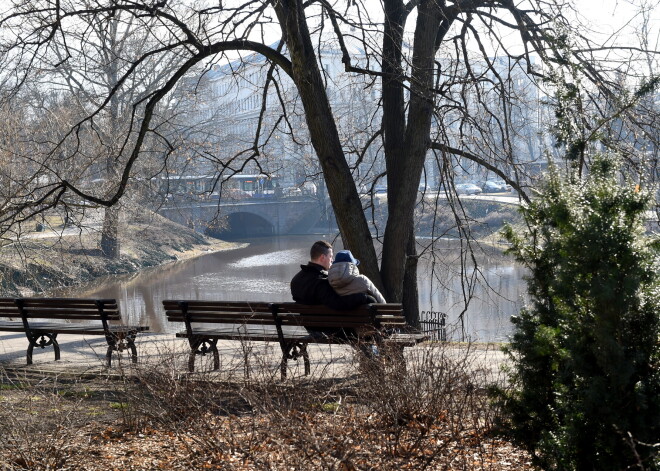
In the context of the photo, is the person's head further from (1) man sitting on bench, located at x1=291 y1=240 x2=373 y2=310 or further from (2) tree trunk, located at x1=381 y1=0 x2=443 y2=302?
(2) tree trunk, located at x1=381 y1=0 x2=443 y2=302

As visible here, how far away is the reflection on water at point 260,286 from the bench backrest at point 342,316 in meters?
8.53

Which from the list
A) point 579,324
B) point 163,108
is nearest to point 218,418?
point 579,324

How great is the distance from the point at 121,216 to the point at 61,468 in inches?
920

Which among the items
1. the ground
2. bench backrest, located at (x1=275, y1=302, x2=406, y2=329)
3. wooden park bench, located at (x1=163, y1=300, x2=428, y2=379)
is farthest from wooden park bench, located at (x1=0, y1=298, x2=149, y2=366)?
the ground

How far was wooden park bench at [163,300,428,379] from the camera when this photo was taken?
7037mm

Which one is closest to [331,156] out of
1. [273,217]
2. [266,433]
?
[266,433]

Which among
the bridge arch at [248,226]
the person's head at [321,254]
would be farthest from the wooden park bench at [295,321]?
the bridge arch at [248,226]

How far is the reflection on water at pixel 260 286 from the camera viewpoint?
18.6 metres

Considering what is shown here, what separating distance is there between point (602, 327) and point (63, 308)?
23.4 feet

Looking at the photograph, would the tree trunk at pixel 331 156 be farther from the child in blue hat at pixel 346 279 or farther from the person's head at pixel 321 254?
the child in blue hat at pixel 346 279

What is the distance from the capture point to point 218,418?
4.70 metres

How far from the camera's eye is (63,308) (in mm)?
9250

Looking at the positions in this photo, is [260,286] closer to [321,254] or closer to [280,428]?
[321,254]

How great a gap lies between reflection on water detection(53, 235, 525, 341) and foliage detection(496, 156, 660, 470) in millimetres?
12006
